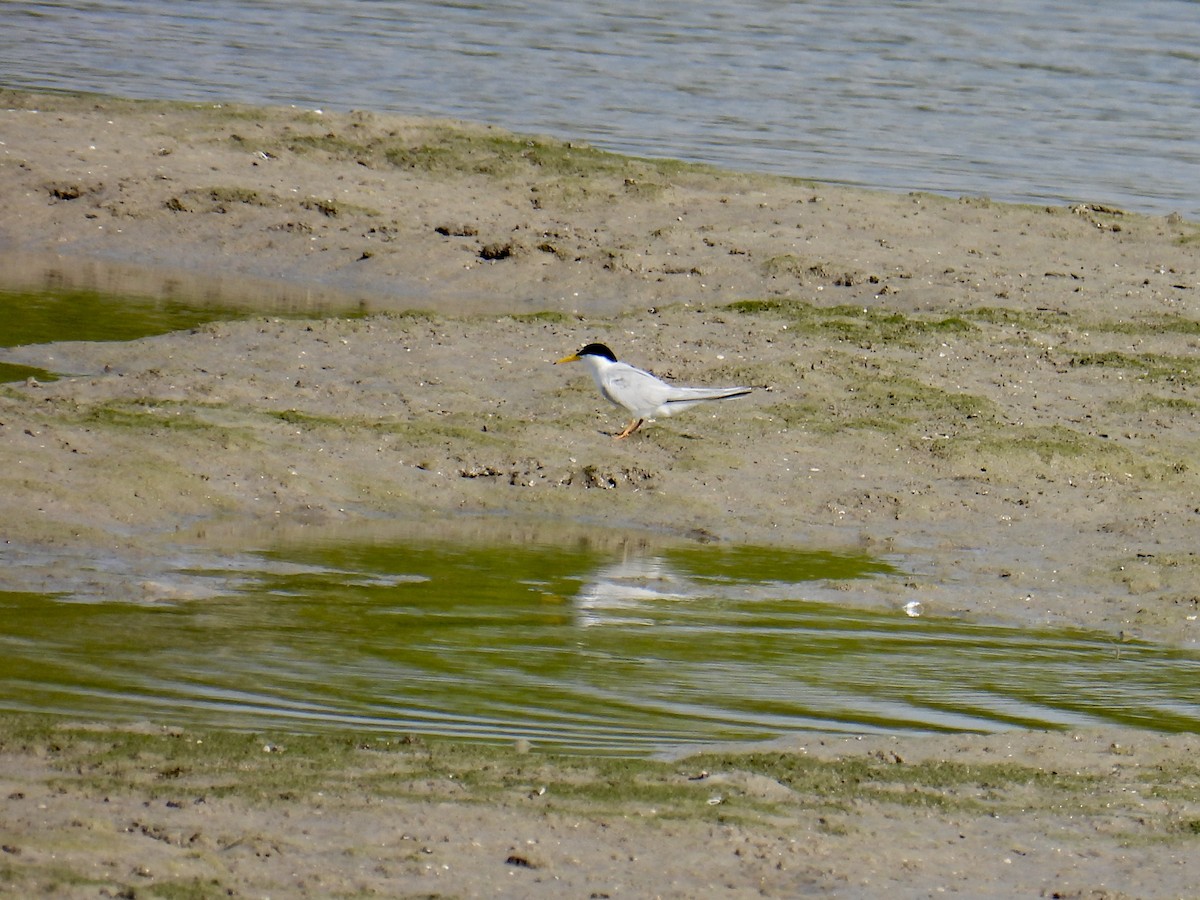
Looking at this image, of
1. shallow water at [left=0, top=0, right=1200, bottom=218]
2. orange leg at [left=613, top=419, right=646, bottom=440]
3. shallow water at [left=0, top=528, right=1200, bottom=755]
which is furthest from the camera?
shallow water at [left=0, top=0, right=1200, bottom=218]

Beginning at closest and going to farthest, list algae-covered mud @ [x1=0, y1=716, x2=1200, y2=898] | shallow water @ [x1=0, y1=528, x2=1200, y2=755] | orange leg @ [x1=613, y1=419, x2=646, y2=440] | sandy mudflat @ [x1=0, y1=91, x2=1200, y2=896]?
algae-covered mud @ [x1=0, y1=716, x2=1200, y2=898] < sandy mudflat @ [x1=0, y1=91, x2=1200, y2=896] < shallow water @ [x1=0, y1=528, x2=1200, y2=755] < orange leg @ [x1=613, y1=419, x2=646, y2=440]

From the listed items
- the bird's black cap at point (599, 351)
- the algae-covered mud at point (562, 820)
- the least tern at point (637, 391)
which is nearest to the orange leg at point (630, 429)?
the least tern at point (637, 391)

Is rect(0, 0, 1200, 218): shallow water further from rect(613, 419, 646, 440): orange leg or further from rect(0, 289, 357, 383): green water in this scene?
rect(613, 419, 646, 440): orange leg

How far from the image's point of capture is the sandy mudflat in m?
4.68

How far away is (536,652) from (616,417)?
303cm

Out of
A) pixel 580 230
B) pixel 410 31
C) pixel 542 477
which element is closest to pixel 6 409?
pixel 542 477

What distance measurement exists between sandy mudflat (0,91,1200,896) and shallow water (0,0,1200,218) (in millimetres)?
2189

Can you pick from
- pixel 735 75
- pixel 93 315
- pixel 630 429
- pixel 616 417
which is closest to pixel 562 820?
pixel 630 429

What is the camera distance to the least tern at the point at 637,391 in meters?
8.75

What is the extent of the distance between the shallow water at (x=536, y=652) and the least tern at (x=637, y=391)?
126 centimetres

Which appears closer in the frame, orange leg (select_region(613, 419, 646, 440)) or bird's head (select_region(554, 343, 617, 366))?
orange leg (select_region(613, 419, 646, 440))

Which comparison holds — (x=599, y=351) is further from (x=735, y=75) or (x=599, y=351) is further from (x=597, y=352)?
(x=735, y=75)

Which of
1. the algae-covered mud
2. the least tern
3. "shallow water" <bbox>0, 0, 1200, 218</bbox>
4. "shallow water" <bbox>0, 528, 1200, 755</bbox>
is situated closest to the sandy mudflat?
the algae-covered mud

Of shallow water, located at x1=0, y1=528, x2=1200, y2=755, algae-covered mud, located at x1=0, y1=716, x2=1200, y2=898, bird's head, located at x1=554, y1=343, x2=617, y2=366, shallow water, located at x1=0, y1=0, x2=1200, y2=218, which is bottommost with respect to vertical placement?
shallow water, located at x1=0, y1=528, x2=1200, y2=755
